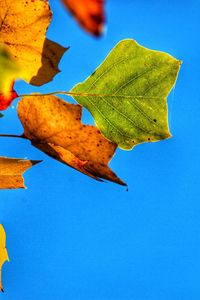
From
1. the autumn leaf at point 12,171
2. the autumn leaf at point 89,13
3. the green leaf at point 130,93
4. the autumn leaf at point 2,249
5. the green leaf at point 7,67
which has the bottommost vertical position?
the autumn leaf at point 2,249

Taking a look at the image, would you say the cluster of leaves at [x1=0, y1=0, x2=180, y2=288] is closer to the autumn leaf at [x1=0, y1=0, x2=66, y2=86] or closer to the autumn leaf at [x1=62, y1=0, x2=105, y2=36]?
the autumn leaf at [x1=0, y1=0, x2=66, y2=86]

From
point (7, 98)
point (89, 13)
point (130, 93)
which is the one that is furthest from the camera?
point (130, 93)

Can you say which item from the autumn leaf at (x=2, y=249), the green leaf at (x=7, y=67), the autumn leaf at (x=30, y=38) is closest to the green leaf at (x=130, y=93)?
the autumn leaf at (x=30, y=38)

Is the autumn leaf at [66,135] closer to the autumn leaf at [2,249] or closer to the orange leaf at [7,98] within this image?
the orange leaf at [7,98]

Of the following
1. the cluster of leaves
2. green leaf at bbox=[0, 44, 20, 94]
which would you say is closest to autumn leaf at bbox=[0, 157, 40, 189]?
the cluster of leaves

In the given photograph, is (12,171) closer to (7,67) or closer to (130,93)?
(130,93)

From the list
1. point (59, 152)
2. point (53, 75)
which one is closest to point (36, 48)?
point (53, 75)

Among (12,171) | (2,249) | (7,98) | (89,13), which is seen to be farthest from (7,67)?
(2,249)
